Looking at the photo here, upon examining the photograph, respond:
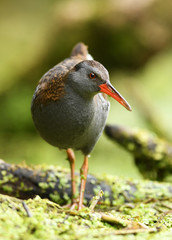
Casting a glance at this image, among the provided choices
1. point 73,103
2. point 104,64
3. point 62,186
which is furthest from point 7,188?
point 104,64

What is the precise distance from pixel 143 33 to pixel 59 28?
1.96 metres

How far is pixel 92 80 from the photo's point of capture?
321cm

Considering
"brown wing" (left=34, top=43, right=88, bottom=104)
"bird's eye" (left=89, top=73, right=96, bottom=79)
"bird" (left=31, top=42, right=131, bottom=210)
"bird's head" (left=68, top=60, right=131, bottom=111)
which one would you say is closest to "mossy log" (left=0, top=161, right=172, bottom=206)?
"bird" (left=31, top=42, right=131, bottom=210)

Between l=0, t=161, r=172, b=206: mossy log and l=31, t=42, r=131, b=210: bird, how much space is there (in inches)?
14.0

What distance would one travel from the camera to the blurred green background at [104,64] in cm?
862

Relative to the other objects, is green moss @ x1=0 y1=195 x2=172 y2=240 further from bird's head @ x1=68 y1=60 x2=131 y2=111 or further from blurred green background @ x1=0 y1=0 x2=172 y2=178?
blurred green background @ x1=0 y1=0 x2=172 y2=178

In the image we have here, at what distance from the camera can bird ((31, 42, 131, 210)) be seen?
3.22m

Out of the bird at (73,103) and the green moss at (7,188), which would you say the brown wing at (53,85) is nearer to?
the bird at (73,103)

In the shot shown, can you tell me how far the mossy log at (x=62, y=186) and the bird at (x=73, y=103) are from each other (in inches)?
14.0

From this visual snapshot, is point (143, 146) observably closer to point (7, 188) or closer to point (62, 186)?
point (62, 186)

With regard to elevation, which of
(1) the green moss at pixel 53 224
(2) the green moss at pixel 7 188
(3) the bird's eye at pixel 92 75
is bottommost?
(1) the green moss at pixel 53 224

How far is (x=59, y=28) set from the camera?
346 inches

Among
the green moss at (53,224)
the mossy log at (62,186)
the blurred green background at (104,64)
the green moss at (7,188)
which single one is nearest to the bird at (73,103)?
the mossy log at (62,186)

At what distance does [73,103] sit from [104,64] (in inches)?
239
